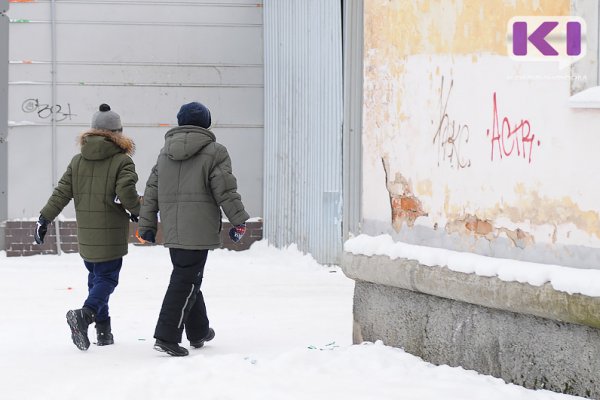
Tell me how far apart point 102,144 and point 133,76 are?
21.6ft

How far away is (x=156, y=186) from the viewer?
26.1ft

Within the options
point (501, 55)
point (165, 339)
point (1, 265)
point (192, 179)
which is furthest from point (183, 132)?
point (1, 265)

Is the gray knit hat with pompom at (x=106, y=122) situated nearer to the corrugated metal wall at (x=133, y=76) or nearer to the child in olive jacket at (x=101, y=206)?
the child in olive jacket at (x=101, y=206)

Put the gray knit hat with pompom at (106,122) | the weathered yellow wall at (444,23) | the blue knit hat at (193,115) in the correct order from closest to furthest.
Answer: the weathered yellow wall at (444,23) < the blue knit hat at (193,115) < the gray knit hat with pompom at (106,122)

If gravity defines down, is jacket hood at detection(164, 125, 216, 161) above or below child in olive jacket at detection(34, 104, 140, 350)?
above

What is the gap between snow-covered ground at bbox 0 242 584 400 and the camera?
252 inches

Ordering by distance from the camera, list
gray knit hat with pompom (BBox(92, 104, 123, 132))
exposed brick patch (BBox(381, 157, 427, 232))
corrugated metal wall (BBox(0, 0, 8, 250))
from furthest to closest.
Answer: corrugated metal wall (BBox(0, 0, 8, 250)), gray knit hat with pompom (BBox(92, 104, 123, 132)), exposed brick patch (BBox(381, 157, 427, 232))

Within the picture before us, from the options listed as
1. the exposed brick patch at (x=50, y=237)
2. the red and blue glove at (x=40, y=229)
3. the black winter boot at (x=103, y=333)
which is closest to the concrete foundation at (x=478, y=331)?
the black winter boot at (x=103, y=333)

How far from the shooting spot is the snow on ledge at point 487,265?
19.2 feet

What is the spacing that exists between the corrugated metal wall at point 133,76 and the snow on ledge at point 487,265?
6.93m

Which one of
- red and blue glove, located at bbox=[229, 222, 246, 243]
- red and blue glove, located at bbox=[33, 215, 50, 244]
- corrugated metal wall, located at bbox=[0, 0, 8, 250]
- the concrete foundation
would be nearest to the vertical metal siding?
the concrete foundation

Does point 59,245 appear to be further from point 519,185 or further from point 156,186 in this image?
point 519,185

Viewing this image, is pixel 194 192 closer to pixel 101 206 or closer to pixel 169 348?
pixel 101 206

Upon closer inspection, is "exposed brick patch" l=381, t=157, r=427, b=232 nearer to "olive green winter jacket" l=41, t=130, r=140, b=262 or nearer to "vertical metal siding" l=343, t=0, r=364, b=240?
"vertical metal siding" l=343, t=0, r=364, b=240
